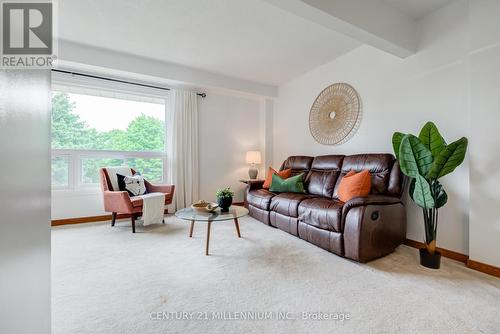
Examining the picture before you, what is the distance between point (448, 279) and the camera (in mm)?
1751

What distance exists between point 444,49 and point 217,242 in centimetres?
317

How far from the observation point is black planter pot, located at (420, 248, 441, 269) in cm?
193

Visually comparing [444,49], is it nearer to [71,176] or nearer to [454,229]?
[454,229]

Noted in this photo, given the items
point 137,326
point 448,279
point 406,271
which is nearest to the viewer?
point 137,326

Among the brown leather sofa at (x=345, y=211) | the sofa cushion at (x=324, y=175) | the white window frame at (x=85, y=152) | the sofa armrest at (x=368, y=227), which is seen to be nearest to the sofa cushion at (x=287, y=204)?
the brown leather sofa at (x=345, y=211)

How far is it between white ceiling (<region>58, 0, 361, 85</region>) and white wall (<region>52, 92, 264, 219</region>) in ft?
3.09

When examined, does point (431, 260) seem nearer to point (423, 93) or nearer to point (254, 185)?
point (423, 93)

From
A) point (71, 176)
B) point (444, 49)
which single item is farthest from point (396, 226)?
point (71, 176)

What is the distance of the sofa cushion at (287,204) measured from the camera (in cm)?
267

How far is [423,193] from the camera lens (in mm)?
1928

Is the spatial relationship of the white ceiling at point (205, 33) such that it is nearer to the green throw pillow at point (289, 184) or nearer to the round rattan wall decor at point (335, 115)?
the round rattan wall decor at point (335, 115)

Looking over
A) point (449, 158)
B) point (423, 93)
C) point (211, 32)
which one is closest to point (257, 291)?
point (449, 158)

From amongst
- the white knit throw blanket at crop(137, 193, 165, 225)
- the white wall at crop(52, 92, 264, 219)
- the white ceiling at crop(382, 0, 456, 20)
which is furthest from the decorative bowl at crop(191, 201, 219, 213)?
the white ceiling at crop(382, 0, 456, 20)

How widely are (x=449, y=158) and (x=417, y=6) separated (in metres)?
1.65
